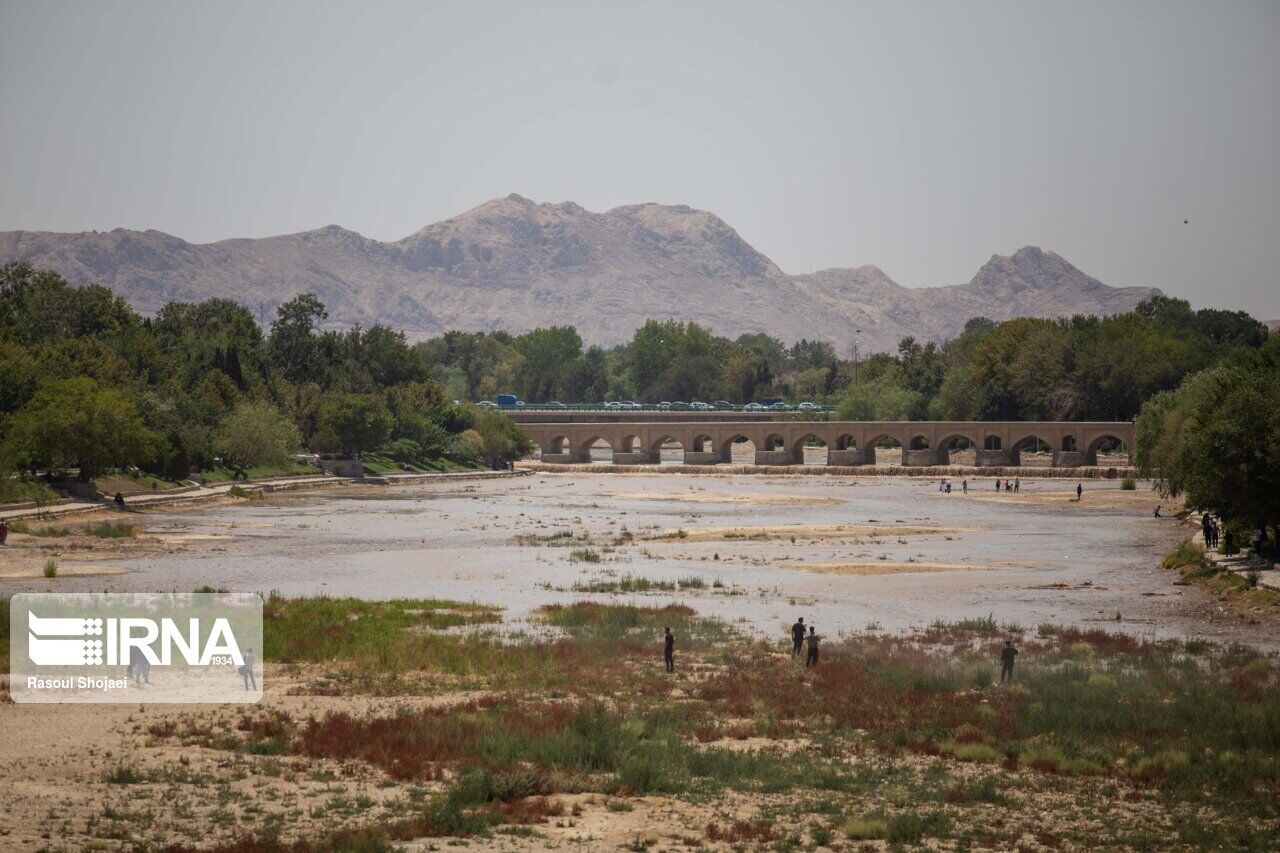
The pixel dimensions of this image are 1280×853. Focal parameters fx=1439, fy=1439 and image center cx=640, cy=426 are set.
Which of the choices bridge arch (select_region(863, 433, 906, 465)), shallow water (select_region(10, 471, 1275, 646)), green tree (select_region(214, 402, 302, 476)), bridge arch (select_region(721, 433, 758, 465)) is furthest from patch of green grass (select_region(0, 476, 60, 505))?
bridge arch (select_region(721, 433, 758, 465))

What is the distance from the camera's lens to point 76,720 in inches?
1009

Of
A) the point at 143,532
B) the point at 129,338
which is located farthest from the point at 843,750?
the point at 129,338

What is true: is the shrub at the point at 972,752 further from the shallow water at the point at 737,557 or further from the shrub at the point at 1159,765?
the shallow water at the point at 737,557

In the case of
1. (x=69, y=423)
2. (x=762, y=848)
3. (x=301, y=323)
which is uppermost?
(x=301, y=323)

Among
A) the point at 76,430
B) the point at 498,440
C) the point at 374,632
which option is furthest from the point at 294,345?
the point at 374,632

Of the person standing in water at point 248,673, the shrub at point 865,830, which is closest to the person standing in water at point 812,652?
the shrub at point 865,830

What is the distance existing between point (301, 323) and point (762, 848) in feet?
424

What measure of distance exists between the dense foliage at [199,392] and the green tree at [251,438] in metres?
0.10

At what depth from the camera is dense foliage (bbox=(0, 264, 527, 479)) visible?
253 feet

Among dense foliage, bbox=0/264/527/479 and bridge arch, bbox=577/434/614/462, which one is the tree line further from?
bridge arch, bbox=577/434/614/462

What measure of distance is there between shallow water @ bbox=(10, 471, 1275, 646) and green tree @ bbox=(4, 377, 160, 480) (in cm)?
502

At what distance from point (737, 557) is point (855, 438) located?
3453 inches

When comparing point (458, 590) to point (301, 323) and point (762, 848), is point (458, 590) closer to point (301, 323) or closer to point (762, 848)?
point (762, 848)

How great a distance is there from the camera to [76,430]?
245 ft
